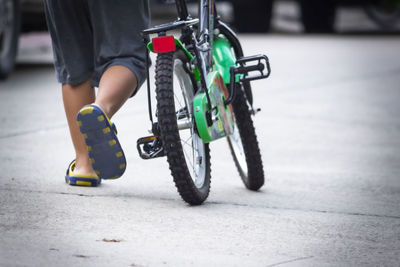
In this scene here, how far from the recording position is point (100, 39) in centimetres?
393

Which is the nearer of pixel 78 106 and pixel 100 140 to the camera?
pixel 100 140

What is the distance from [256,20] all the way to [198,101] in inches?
553

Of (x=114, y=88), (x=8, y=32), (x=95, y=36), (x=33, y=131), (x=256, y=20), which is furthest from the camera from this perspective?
(x=256, y=20)

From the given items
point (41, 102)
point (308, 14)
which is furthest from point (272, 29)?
point (41, 102)

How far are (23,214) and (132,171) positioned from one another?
1.17 m

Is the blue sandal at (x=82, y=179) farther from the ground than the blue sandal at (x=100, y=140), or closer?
closer

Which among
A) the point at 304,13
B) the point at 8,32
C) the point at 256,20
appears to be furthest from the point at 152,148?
the point at 304,13

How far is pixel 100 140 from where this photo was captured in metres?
3.54

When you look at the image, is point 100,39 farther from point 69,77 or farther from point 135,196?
point 135,196

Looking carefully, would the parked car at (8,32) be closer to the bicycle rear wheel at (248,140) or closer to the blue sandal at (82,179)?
the blue sandal at (82,179)

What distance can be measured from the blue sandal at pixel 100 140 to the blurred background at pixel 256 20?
4.72 metres

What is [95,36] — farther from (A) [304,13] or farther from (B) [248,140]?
(A) [304,13]

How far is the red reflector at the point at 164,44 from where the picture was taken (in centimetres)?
357

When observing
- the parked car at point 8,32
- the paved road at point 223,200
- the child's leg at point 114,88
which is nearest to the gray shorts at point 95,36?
the child's leg at point 114,88
